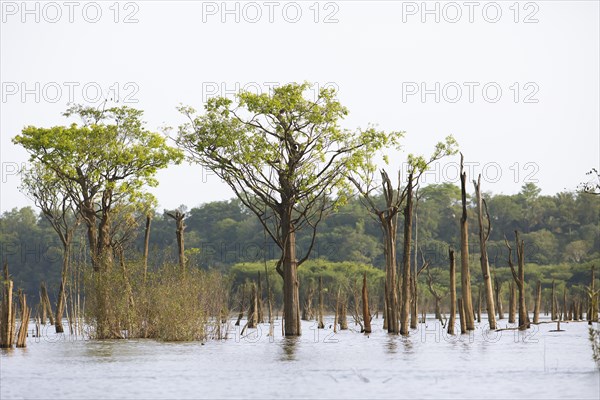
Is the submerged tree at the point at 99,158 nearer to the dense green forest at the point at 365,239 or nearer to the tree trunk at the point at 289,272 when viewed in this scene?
the tree trunk at the point at 289,272

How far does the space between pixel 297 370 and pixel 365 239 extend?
66010 mm

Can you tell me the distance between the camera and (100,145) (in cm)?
3559

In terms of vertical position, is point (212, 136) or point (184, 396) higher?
point (212, 136)

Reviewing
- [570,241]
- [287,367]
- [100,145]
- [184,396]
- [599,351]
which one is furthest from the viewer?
[570,241]

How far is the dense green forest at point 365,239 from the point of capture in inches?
3196

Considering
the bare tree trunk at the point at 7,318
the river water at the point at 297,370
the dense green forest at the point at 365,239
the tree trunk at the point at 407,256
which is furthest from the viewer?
the dense green forest at the point at 365,239

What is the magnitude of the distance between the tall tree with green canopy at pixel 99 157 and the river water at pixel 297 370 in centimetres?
687

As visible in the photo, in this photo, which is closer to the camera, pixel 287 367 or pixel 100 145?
pixel 287 367

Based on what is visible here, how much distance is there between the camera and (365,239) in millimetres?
86062

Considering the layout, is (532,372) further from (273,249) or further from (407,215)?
(273,249)

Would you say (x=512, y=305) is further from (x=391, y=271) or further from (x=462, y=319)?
(x=391, y=271)

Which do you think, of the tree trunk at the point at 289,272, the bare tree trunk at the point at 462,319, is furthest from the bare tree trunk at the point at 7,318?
the bare tree trunk at the point at 462,319

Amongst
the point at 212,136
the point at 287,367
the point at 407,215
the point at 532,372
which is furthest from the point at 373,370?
the point at 212,136

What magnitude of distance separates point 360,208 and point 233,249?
1268cm
